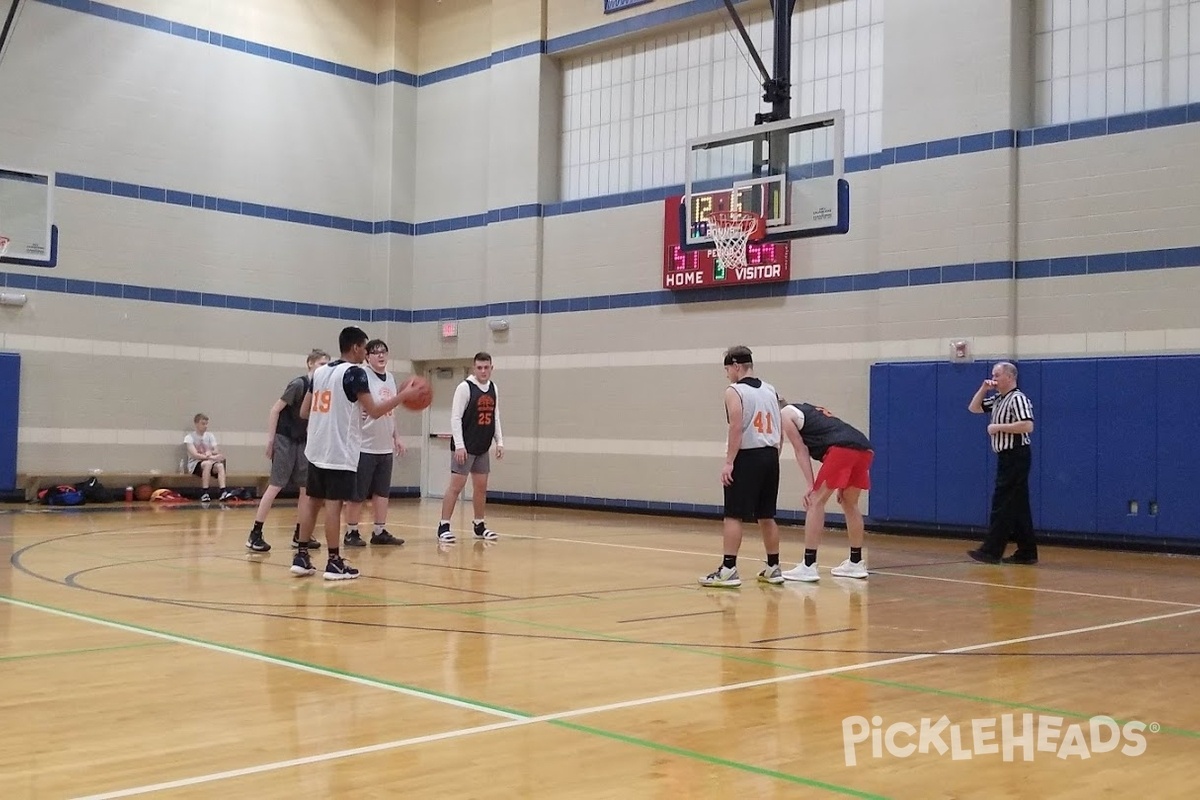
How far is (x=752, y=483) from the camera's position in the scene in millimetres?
9570

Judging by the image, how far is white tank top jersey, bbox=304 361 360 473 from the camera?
31.1 feet

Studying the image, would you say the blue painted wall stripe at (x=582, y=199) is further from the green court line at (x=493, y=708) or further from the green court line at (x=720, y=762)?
the green court line at (x=720, y=762)

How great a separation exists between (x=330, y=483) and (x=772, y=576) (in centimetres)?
367

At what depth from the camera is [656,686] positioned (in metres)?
5.67

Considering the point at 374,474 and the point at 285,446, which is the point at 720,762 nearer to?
the point at 374,474

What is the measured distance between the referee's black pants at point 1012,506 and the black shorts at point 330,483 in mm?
6598

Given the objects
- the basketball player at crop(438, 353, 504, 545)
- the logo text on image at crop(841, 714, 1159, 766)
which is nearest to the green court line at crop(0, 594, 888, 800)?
the logo text on image at crop(841, 714, 1159, 766)

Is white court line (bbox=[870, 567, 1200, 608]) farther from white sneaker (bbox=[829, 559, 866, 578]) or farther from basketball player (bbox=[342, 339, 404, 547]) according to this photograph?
basketball player (bbox=[342, 339, 404, 547])

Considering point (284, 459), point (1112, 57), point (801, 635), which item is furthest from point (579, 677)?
point (1112, 57)

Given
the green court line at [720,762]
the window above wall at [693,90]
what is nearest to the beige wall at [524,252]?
the window above wall at [693,90]

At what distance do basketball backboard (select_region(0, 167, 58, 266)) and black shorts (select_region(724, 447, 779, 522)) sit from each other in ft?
34.6

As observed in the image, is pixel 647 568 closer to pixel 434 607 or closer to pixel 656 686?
pixel 434 607

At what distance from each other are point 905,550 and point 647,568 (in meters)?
4.20

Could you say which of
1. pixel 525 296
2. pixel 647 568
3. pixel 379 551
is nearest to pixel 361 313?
pixel 525 296
